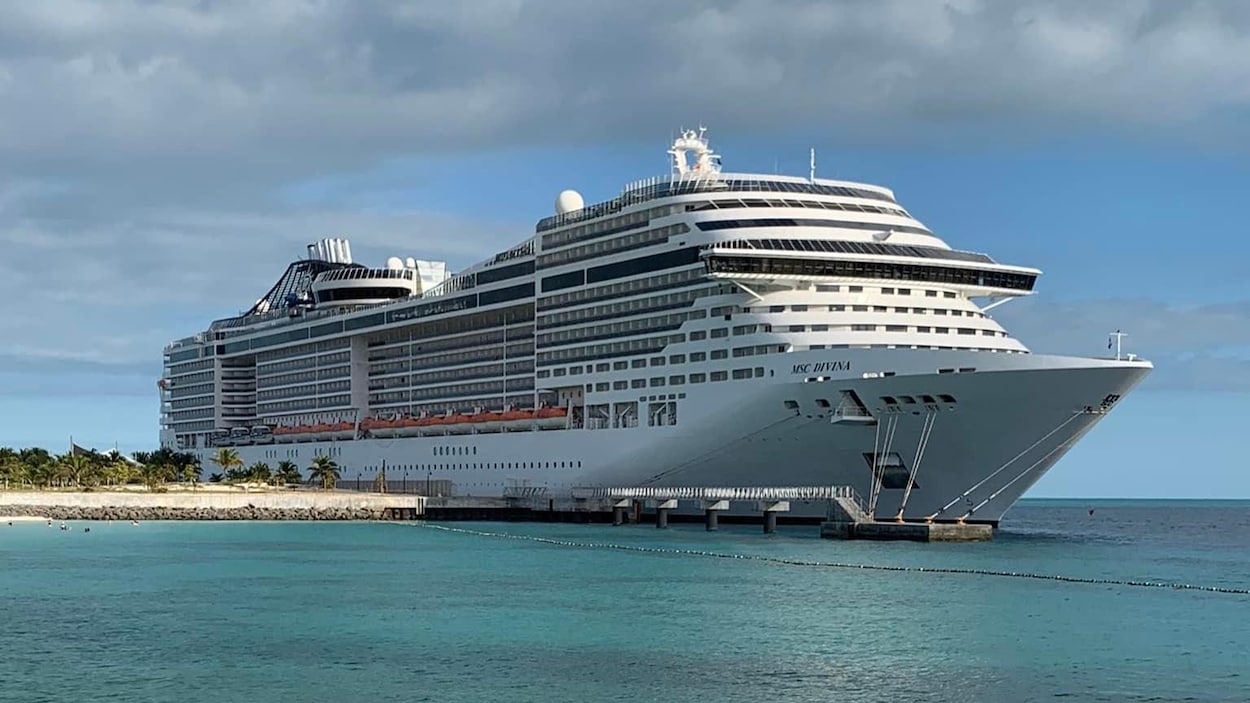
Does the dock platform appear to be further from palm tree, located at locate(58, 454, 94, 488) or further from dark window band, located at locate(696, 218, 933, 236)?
palm tree, located at locate(58, 454, 94, 488)

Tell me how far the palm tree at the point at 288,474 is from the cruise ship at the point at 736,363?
8.81 metres

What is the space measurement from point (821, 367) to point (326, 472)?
150 ft

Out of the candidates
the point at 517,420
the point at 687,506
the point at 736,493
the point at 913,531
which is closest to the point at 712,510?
the point at 687,506

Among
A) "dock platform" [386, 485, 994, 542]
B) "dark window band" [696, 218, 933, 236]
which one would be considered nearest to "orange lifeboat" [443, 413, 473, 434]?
Result: "dock platform" [386, 485, 994, 542]

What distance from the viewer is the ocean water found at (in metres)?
30.6

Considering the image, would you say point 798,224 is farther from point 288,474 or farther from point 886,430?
point 288,474

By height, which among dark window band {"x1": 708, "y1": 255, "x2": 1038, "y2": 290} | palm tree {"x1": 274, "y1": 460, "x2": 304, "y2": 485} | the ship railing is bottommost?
the ship railing

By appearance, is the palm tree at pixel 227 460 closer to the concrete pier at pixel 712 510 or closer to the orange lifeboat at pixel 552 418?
the orange lifeboat at pixel 552 418

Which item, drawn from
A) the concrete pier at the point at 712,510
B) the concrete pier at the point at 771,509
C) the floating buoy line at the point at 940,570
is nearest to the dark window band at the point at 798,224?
the concrete pier at the point at 771,509

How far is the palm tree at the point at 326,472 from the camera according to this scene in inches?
3866

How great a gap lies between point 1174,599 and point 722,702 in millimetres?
22211

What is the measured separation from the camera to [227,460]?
105000 millimetres

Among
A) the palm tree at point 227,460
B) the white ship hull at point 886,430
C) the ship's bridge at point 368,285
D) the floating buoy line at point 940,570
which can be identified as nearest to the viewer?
the floating buoy line at point 940,570

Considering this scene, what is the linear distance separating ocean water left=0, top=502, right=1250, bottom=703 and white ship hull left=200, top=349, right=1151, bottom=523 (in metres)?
3.12
